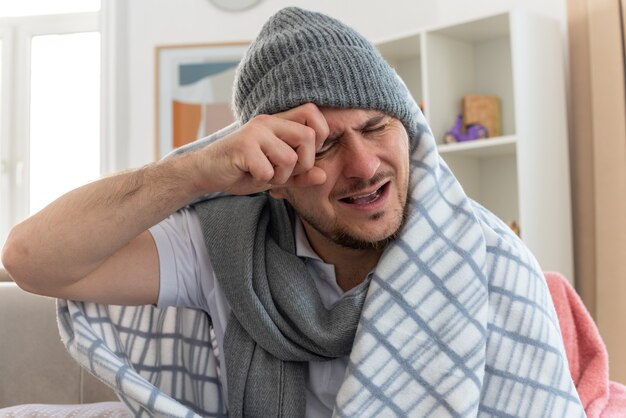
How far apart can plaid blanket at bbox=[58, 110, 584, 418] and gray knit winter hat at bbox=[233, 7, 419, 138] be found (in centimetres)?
14

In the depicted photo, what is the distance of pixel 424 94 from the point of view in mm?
3232

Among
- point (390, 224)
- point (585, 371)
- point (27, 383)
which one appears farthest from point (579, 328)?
point (27, 383)

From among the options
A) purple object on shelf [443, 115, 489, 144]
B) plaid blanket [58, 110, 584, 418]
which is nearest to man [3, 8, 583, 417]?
plaid blanket [58, 110, 584, 418]

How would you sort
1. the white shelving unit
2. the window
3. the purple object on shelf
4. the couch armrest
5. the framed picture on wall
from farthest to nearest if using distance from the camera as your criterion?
1. the window
2. the framed picture on wall
3. the purple object on shelf
4. the white shelving unit
5. the couch armrest

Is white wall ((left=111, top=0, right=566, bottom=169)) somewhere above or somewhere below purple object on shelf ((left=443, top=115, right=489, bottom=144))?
above

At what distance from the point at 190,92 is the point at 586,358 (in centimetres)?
285

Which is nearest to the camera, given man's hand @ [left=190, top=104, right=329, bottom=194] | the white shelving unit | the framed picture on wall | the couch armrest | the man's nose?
man's hand @ [left=190, top=104, right=329, bottom=194]

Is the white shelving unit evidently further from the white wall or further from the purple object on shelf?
the white wall

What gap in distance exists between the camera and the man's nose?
1.32m

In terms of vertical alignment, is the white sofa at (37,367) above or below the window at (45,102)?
below

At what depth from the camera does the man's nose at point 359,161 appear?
4.34 feet

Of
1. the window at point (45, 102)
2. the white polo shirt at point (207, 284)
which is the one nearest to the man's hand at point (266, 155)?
the white polo shirt at point (207, 284)

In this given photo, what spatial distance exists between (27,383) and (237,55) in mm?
2578

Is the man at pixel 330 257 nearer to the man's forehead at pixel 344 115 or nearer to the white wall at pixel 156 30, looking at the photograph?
the man's forehead at pixel 344 115
